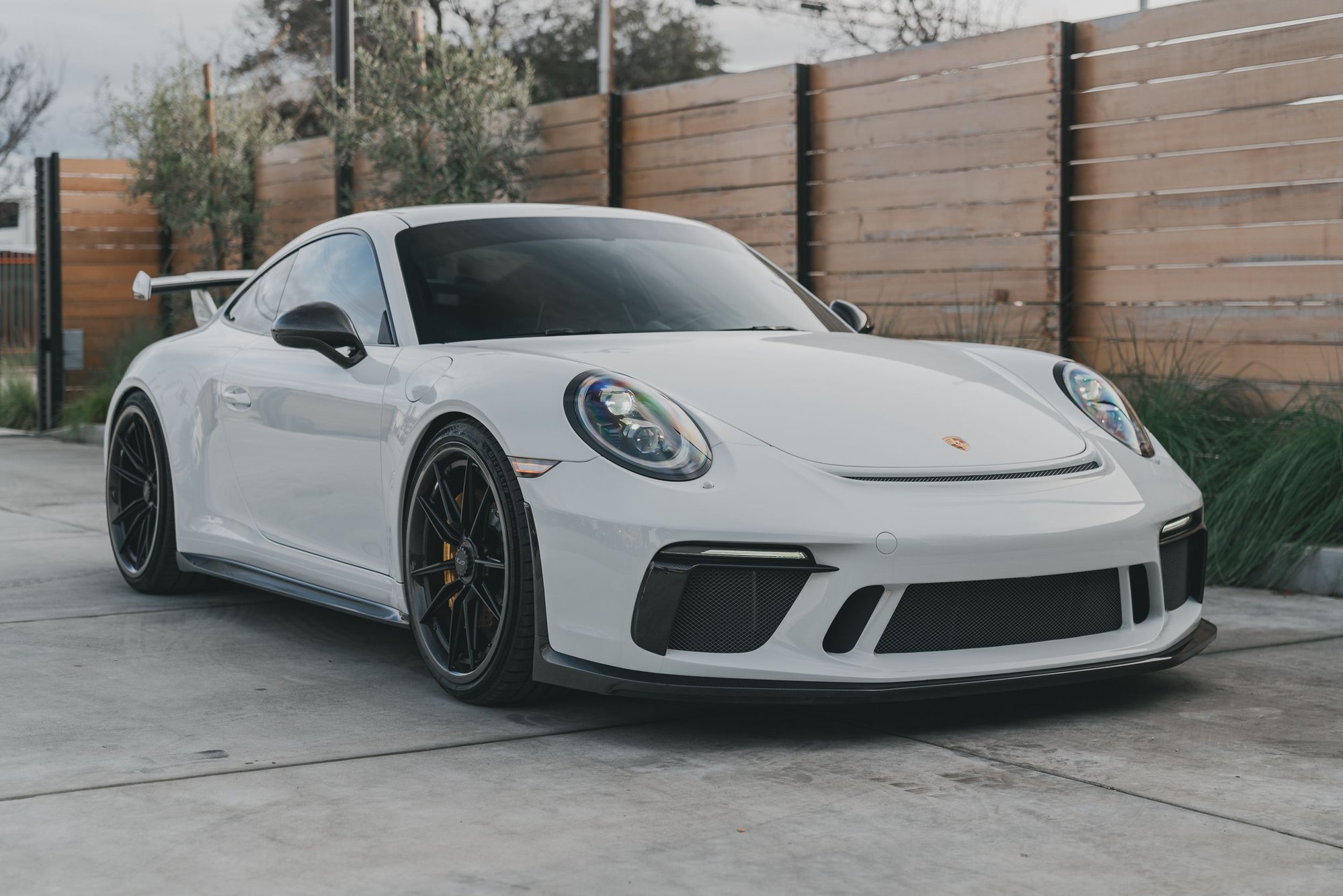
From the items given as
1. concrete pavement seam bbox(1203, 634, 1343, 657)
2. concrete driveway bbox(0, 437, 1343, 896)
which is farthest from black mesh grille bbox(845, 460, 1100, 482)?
concrete pavement seam bbox(1203, 634, 1343, 657)

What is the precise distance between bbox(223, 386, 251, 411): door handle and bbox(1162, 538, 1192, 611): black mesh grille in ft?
9.05

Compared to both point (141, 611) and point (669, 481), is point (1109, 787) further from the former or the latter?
point (141, 611)

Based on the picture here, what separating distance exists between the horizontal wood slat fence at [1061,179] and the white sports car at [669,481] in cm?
285

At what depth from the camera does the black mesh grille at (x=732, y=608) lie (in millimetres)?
3551

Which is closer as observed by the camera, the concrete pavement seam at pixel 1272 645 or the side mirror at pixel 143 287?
the concrete pavement seam at pixel 1272 645

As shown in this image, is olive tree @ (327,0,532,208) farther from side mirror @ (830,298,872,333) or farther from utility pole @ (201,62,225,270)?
side mirror @ (830,298,872,333)

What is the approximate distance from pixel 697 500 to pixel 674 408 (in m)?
0.31

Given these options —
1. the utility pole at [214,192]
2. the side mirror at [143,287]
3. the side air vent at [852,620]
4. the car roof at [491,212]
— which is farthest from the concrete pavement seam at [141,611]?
the utility pole at [214,192]

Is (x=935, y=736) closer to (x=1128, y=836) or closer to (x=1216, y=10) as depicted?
(x=1128, y=836)

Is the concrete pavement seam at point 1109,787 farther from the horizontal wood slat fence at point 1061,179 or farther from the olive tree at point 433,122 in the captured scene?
the olive tree at point 433,122

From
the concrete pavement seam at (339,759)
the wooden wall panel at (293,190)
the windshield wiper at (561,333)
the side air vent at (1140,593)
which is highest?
the wooden wall panel at (293,190)

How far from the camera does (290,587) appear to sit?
492 cm

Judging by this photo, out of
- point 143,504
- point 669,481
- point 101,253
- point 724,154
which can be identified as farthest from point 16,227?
point 669,481

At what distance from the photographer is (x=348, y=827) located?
9.90 ft
